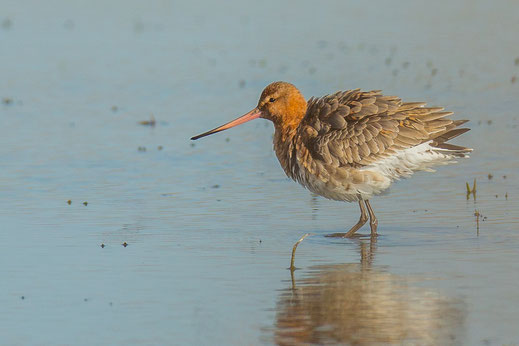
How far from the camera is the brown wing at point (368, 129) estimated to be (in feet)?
31.0

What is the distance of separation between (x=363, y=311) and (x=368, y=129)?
2.77 m

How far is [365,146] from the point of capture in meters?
9.45

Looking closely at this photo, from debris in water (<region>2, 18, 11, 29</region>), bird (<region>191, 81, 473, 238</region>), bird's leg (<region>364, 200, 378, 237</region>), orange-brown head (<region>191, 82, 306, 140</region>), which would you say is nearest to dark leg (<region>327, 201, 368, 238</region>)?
bird (<region>191, 81, 473, 238</region>)

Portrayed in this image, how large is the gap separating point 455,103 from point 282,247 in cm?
682

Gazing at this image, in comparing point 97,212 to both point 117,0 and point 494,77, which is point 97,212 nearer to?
point 494,77

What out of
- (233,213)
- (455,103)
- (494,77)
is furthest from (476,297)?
(494,77)

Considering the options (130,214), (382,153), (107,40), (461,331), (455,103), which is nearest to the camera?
(461,331)

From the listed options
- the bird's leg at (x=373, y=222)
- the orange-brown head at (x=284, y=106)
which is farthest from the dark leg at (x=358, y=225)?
the orange-brown head at (x=284, y=106)

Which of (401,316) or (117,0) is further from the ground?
(117,0)

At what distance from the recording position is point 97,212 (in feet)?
33.6

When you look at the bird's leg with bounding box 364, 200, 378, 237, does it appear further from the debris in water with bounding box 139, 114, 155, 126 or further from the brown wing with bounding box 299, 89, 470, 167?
the debris in water with bounding box 139, 114, 155, 126

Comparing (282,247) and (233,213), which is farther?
(233,213)

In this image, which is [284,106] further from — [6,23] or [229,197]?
[6,23]

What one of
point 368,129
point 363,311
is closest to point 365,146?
point 368,129
